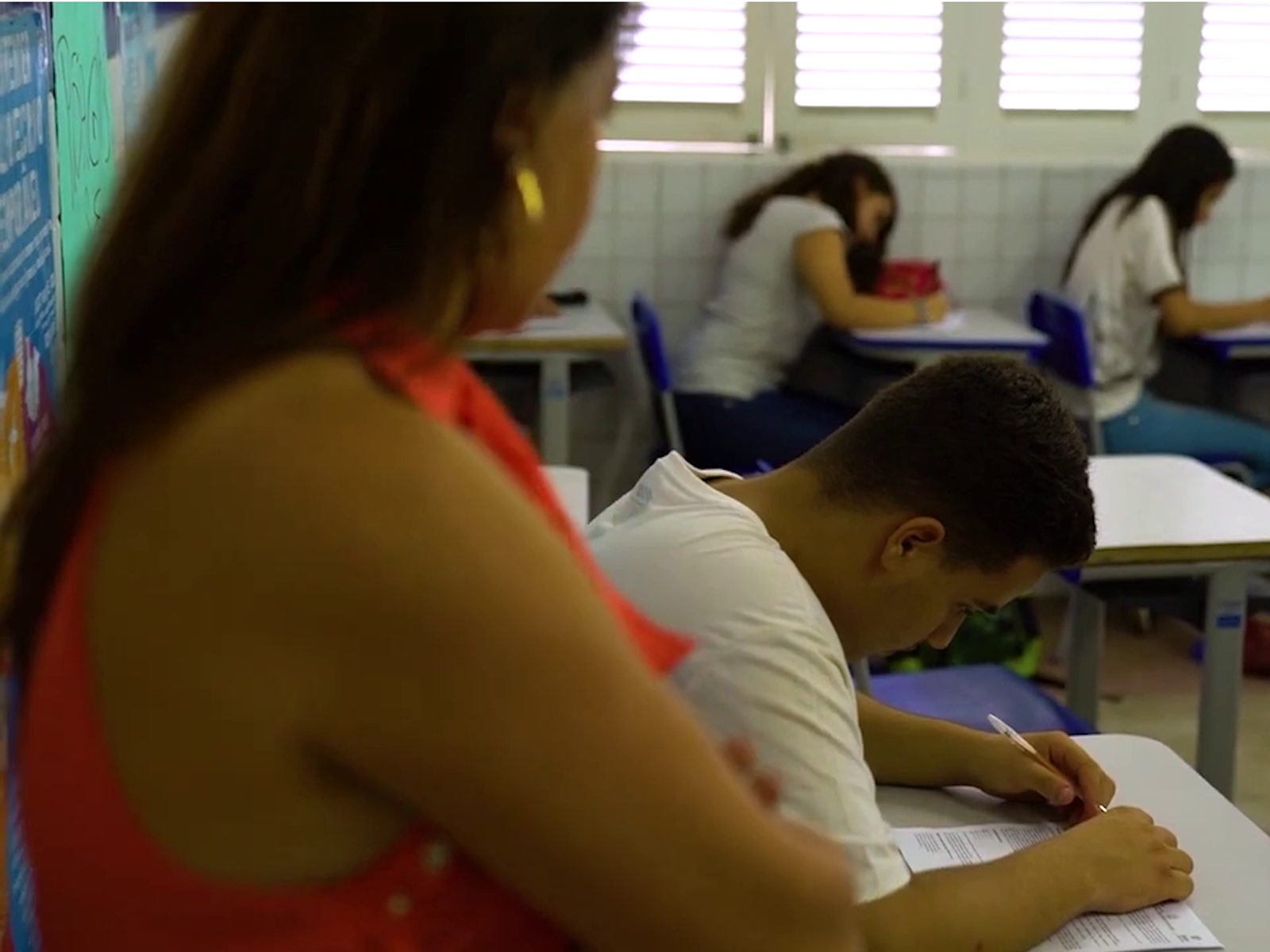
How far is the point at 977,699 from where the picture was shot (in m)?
2.31

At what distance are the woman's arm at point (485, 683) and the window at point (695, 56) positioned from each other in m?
3.71

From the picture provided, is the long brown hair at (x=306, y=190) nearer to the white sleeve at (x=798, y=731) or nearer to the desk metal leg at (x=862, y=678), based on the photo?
the white sleeve at (x=798, y=731)

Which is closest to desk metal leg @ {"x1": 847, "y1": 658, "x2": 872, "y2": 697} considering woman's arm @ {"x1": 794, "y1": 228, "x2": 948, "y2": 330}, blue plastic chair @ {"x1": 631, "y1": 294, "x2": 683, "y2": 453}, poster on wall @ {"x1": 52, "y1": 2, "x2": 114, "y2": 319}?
poster on wall @ {"x1": 52, "y1": 2, "x2": 114, "y2": 319}

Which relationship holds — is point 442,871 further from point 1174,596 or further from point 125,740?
point 1174,596

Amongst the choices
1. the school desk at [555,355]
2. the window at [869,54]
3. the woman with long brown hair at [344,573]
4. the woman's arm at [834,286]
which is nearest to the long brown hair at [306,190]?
the woman with long brown hair at [344,573]

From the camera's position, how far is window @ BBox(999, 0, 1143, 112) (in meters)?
4.29

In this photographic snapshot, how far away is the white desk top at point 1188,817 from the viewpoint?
1315mm

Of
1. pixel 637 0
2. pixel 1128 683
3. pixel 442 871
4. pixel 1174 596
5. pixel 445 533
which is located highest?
pixel 637 0

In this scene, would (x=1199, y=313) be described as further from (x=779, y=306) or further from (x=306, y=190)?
(x=306, y=190)

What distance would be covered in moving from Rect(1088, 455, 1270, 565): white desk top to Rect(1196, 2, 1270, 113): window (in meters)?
2.03

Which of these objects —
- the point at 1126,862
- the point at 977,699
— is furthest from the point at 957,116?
the point at 1126,862

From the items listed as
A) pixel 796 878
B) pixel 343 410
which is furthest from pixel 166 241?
pixel 796 878

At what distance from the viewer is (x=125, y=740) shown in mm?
583

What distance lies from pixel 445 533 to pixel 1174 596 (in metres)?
2.32
